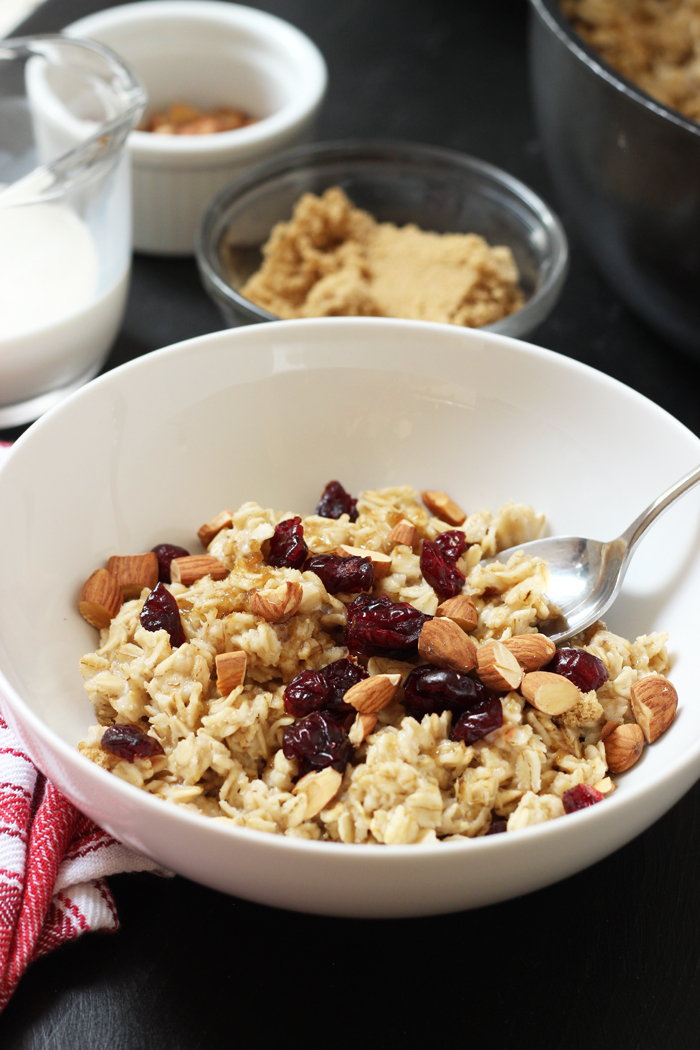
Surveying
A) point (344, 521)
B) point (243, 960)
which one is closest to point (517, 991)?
point (243, 960)

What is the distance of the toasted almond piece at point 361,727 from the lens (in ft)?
2.69

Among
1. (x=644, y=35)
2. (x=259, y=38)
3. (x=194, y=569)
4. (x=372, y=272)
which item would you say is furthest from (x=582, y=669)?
(x=259, y=38)

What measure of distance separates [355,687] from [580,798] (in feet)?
0.68

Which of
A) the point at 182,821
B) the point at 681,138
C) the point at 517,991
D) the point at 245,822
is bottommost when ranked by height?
the point at 517,991

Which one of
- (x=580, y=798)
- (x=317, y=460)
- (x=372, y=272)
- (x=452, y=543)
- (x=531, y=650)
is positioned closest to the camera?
(x=580, y=798)

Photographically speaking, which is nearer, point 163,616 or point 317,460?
point 163,616

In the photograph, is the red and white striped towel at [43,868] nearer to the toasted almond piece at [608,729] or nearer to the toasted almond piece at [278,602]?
the toasted almond piece at [278,602]

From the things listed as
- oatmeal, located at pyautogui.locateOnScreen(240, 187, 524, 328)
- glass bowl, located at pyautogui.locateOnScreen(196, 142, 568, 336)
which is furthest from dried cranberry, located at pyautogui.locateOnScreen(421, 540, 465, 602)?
glass bowl, located at pyautogui.locateOnScreen(196, 142, 568, 336)

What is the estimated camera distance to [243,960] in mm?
788

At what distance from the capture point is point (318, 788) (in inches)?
30.7

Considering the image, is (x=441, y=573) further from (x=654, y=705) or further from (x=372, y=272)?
(x=372, y=272)

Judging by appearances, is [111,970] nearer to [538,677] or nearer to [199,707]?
[199,707]

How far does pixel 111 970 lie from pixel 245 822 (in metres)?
0.17

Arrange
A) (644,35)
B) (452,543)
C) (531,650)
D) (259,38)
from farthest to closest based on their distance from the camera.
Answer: (259,38)
(644,35)
(452,543)
(531,650)
